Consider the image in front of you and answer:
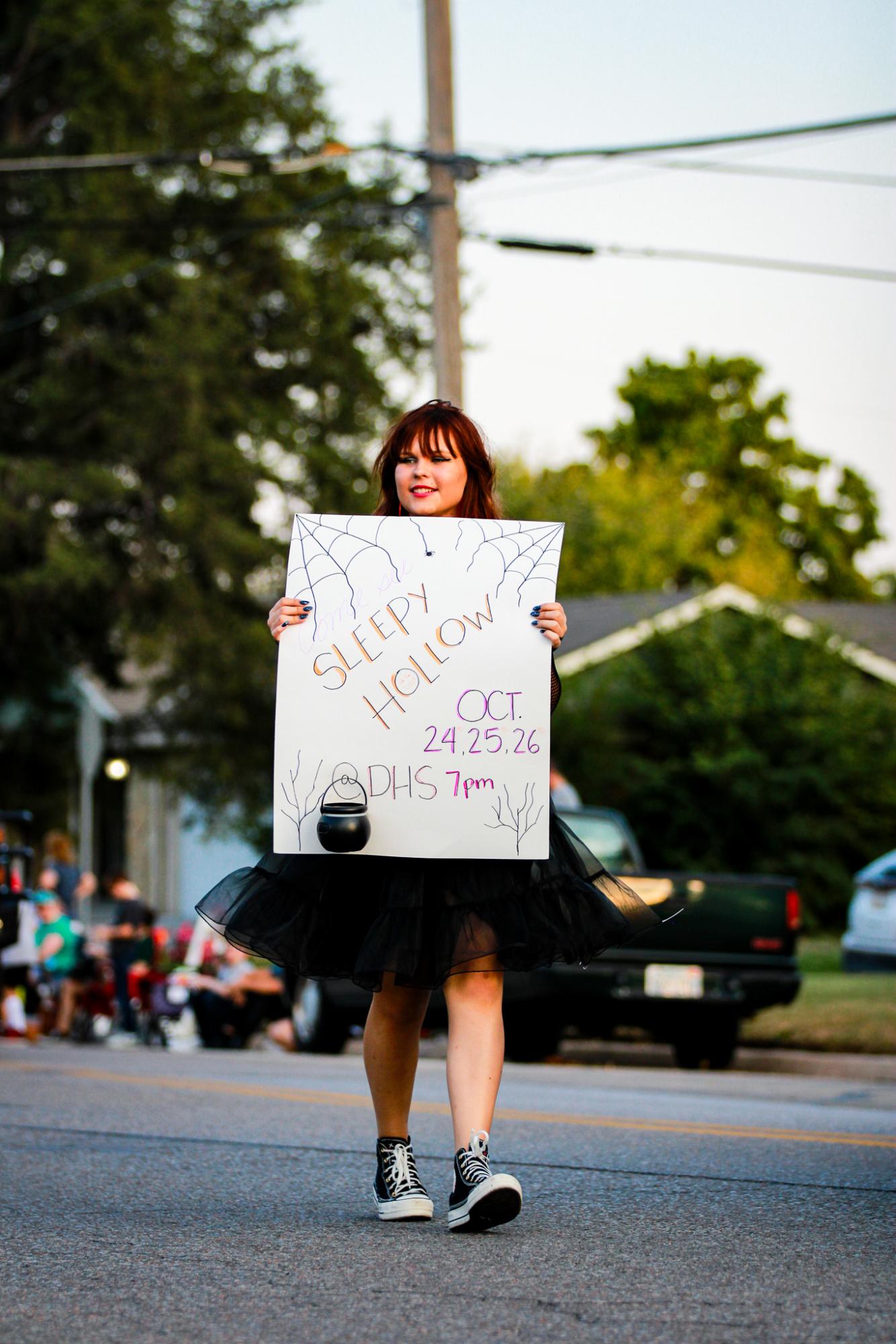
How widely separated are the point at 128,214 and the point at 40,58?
3984mm

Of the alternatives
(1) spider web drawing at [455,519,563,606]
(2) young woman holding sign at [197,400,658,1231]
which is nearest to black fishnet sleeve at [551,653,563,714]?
(2) young woman holding sign at [197,400,658,1231]

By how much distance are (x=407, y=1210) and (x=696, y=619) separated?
2394cm

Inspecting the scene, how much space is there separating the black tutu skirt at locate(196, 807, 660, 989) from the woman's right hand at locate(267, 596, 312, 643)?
0.57 metres

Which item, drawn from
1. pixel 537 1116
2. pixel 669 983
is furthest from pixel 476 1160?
pixel 669 983

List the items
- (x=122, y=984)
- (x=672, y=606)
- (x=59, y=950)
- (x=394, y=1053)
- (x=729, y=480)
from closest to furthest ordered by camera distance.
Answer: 1. (x=394, y=1053)
2. (x=122, y=984)
3. (x=59, y=950)
4. (x=672, y=606)
5. (x=729, y=480)

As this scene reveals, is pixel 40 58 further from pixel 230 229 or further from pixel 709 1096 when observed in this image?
pixel 709 1096

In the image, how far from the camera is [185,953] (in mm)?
21672

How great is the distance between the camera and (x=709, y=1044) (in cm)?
1306

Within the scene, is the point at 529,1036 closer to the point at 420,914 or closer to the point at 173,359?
the point at 420,914

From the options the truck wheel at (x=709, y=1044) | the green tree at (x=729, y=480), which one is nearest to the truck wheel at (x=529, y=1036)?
the truck wheel at (x=709, y=1044)

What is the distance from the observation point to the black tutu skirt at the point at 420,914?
4301 mm

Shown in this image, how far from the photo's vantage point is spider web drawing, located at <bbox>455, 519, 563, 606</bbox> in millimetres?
4609

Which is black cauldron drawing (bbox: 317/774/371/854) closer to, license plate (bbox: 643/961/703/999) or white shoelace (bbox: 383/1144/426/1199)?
white shoelace (bbox: 383/1144/426/1199)

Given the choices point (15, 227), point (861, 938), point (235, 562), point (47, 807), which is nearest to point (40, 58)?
point (15, 227)
